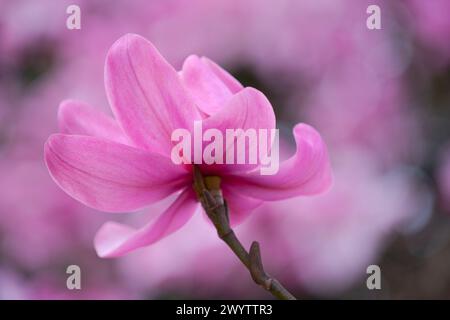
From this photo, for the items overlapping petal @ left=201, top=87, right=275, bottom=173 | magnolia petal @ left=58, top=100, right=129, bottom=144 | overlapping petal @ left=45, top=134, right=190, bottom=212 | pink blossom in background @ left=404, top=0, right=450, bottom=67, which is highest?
pink blossom in background @ left=404, top=0, right=450, bottom=67

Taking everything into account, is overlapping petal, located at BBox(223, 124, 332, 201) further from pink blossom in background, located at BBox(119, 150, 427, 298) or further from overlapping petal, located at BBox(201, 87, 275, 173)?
pink blossom in background, located at BBox(119, 150, 427, 298)

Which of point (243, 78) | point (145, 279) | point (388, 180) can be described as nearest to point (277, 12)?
point (243, 78)

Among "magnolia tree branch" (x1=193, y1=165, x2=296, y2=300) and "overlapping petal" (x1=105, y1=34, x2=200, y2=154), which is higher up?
"overlapping petal" (x1=105, y1=34, x2=200, y2=154)

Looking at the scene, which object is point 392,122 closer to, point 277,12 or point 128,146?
point 277,12

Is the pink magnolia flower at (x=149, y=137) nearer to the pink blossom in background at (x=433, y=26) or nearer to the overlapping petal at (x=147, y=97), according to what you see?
the overlapping petal at (x=147, y=97)

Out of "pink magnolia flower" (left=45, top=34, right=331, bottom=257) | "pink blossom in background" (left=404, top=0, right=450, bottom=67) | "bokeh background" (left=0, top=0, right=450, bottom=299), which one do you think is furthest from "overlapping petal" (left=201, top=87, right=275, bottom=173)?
"pink blossom in background" (left=404, top=0, right=450, bottom=67)

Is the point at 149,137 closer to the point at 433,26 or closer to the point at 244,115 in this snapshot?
the point at 244,115

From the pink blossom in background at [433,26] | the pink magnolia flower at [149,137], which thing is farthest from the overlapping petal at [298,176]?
the pink blossom in background at [433,26]
